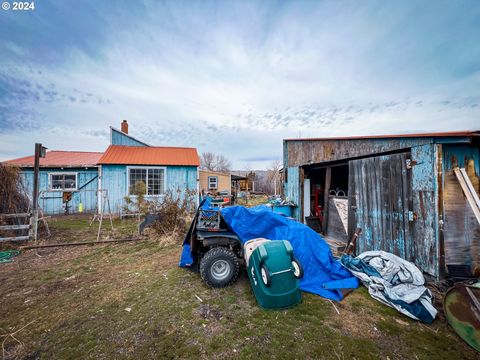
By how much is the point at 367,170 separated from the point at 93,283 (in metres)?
6.00

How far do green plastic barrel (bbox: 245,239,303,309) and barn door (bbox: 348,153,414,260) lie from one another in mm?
2420

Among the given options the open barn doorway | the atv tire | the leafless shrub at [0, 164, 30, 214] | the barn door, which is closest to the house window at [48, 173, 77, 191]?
the leafless shrub at [0, 164, 30, 214]

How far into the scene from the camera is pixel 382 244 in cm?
397

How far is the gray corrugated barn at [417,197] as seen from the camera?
314 cm

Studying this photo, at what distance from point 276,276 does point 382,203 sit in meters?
2.96

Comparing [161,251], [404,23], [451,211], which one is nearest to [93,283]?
[161,251]

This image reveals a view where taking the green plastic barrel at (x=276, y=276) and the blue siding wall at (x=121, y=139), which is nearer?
the green plastic barrel at (x=276, y=276)

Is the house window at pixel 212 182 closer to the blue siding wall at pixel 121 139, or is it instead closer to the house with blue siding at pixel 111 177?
the house with blue siding at pixel 111 177

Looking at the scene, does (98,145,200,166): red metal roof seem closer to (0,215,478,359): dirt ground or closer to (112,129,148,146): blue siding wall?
(112,129,148,146): blue siding wall

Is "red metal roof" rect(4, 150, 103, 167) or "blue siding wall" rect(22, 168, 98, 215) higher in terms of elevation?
"red metal roof" rect(4, 150, 103, 167)

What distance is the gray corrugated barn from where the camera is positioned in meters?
3.14

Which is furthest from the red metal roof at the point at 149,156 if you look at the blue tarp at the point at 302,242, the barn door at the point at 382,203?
the barn door at the point at 382,203

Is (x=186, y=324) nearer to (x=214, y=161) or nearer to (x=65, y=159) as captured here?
(x=65, y=159)

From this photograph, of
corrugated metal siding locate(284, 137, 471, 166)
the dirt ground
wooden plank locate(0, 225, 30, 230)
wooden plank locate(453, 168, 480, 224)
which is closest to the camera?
the dirt ground
